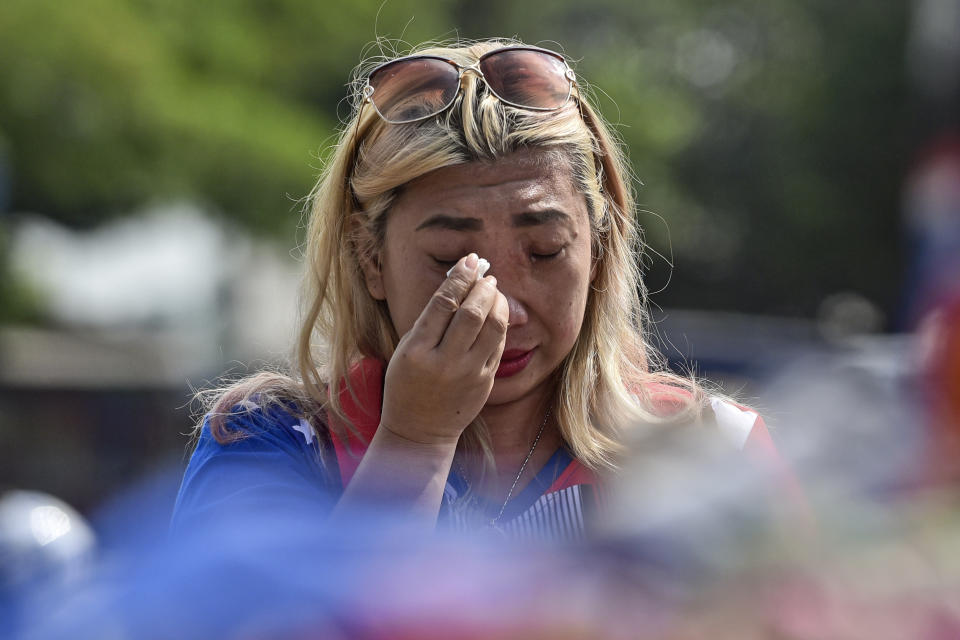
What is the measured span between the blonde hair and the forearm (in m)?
0.27

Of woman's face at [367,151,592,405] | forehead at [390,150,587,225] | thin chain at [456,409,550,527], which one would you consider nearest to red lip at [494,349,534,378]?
woman's face at [367,151,592,405]

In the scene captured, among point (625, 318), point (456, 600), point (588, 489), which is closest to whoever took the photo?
point (456, 600)

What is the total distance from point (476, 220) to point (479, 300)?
10.5 inches

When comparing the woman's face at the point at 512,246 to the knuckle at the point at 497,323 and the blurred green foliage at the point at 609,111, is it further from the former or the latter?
the blurred green foliage at the point at 609,111

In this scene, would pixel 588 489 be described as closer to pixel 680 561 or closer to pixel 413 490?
pixel 413 490

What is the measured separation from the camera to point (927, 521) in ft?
2.79

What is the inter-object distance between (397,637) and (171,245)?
11.4m

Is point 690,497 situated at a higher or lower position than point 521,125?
lower

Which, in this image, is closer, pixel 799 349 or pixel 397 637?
pixel 397 637

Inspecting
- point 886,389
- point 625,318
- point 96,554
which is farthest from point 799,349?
point 886,389

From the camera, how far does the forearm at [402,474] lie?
56.1 inches

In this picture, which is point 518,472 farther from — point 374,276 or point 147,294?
point 147,294

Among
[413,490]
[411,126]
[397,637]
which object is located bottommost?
[397,637]

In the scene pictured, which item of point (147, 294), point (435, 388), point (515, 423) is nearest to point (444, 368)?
point (435, 388)
